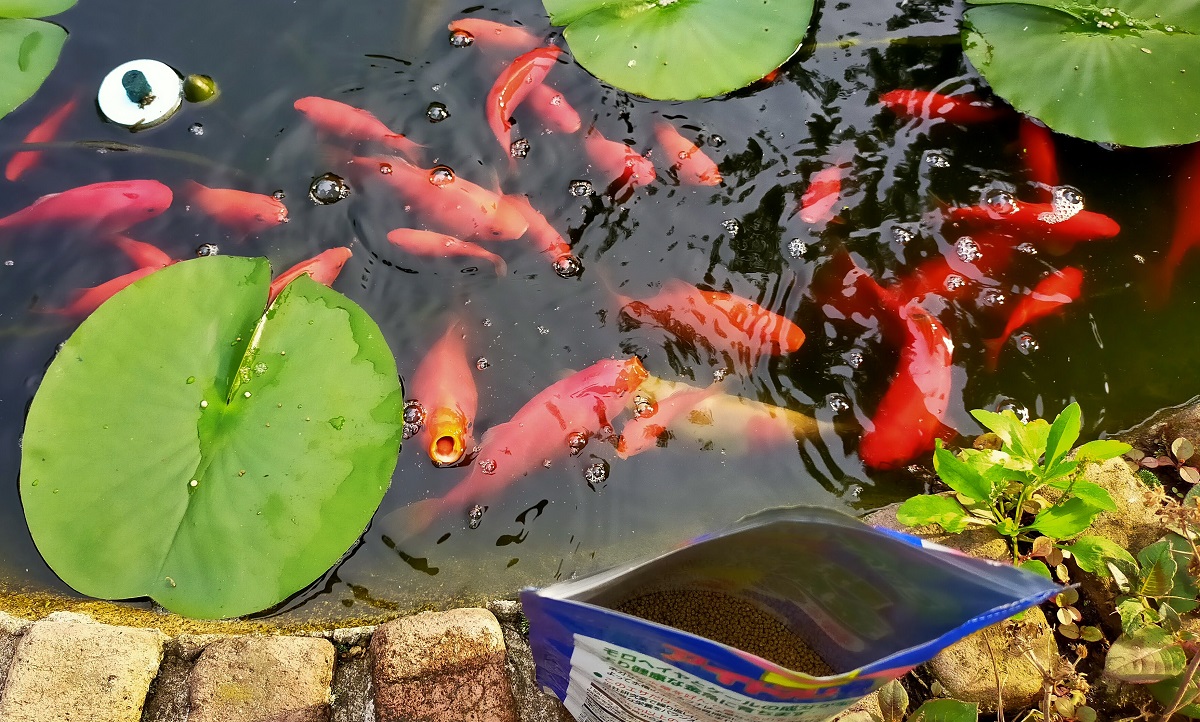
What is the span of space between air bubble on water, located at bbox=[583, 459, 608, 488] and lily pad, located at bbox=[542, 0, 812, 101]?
117cm

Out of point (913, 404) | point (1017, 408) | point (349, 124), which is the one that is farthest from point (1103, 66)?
point (349, 124)

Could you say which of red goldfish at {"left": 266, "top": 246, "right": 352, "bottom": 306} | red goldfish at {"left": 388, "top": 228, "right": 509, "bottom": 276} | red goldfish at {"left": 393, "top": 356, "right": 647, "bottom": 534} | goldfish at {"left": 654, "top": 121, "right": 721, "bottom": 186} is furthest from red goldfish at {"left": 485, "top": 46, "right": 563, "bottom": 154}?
red goldfish at {"left": 393, "top": 356, "right": 647, "bottom": 534}

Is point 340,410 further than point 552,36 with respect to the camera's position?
No

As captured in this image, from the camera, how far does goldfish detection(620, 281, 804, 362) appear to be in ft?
7.62

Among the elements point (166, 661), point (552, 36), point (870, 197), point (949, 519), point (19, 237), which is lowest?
point (166, 661)

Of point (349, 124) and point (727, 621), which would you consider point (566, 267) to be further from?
point (727, 621)

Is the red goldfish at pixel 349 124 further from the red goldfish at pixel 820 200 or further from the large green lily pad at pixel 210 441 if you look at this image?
the red goldfish at pixel 820 200

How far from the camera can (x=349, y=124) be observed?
262 cm

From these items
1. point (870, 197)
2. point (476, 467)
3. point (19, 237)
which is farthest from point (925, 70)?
point (19, 237)

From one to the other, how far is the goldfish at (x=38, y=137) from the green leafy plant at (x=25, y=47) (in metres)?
0.09

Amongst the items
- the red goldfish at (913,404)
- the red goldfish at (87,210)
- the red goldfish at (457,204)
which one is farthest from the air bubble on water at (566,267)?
the red goldfish at (87,210)

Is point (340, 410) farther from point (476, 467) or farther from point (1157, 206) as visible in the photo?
point (1157, 206)

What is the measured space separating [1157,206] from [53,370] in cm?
323

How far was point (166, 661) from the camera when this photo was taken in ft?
5.89
